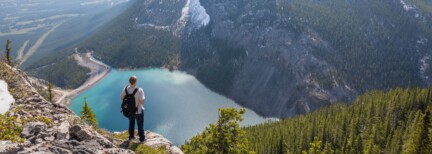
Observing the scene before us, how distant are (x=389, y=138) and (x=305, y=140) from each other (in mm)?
24850

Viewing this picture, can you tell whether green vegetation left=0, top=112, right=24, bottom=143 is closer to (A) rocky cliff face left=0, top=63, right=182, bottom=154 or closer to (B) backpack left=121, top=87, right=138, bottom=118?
(A) rocky cliff face left=0, top=63, right=182, bottom=154

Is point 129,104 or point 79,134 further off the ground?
point 129,104

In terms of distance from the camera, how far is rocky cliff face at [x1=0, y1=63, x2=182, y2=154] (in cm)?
2314

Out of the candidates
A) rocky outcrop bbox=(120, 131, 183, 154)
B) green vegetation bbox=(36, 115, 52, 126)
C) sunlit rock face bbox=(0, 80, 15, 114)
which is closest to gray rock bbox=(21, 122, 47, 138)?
green vegetation bbox=(36, 115, 52, 126)

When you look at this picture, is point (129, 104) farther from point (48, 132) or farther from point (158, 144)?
point (48, 132)

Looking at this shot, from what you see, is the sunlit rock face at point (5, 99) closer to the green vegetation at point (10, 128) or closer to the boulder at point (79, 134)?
the green vegetation at point (10, 128)

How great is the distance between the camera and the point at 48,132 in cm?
2631

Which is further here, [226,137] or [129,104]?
[226,137]

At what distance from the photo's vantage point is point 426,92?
14412 cm

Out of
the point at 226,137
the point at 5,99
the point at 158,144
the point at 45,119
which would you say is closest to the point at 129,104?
the point at 158,144

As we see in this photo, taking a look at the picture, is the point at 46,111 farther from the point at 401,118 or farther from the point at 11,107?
the point at 401,118

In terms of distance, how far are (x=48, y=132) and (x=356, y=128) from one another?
121 metres

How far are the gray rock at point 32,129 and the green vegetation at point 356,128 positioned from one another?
85.7 m

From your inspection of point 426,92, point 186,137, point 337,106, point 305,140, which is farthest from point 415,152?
point 186,137
